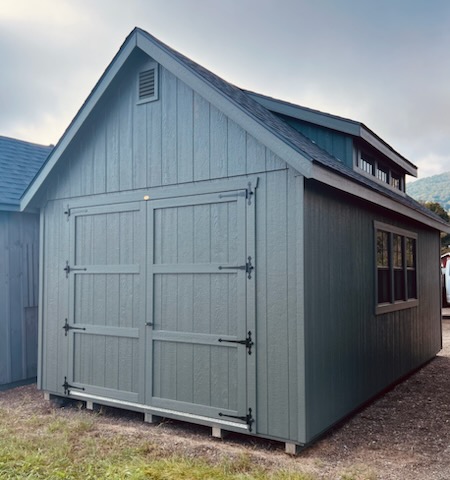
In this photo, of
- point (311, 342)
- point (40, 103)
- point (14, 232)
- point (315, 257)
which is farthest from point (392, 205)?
point (40, 103)

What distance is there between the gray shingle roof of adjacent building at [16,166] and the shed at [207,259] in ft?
4.09

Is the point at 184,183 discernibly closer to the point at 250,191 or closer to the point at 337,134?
the point at 250,191

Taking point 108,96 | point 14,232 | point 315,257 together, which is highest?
point 108,96

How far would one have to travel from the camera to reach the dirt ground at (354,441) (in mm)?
4086

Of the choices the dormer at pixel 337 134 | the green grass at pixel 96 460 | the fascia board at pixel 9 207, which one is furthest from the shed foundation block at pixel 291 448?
the fascia board at pixel 9 207

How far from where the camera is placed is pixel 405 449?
4.58 metres

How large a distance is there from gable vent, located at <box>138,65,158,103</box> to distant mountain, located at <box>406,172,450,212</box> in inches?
4316

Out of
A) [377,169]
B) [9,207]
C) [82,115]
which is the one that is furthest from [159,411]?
[377,169]

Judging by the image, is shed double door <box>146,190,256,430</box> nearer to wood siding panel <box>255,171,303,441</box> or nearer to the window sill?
wood siding panel <box>255,171,303,441</box>

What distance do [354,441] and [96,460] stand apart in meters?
2.54

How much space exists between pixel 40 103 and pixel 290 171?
7993 millimetres

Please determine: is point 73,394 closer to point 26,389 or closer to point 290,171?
point 26,389

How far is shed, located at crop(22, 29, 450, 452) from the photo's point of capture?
4.56 metres

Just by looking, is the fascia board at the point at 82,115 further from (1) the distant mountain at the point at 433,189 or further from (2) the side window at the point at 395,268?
(1) the distant mountain at the point at 433,189
